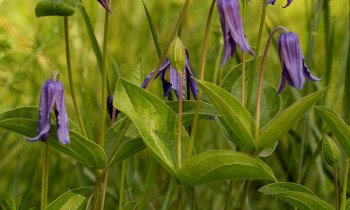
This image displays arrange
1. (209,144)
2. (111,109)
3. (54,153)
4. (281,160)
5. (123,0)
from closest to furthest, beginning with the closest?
(111,109) < (281,160) < (209,144) < (54,153) < (123,0)

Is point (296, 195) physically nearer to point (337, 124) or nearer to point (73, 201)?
point (337, 124)

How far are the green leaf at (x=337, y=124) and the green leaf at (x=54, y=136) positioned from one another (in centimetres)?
47

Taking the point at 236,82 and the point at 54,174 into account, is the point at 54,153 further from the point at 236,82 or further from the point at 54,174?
the point at 236,82

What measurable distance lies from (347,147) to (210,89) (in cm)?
42

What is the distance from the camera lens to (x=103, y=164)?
112 cm

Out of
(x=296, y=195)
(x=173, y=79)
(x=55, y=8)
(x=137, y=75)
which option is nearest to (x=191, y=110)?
(x=173, y=79)

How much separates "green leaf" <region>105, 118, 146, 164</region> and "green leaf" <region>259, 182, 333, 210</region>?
0.98 feet

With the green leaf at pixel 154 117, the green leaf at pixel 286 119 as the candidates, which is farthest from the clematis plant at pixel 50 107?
the green leaf at pixel 286 119

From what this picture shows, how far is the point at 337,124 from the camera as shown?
1.11 m

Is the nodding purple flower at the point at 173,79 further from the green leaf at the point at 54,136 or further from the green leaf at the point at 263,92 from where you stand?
the green leaf at the point at 54,136

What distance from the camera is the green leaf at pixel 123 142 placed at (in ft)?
3.70

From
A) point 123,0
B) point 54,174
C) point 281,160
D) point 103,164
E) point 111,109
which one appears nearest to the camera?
point 103,164

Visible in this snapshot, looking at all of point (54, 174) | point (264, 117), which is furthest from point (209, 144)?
point (264, 117)

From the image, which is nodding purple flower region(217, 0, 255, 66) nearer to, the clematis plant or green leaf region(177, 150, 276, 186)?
green leaf region(177, 150, 276, 186)
